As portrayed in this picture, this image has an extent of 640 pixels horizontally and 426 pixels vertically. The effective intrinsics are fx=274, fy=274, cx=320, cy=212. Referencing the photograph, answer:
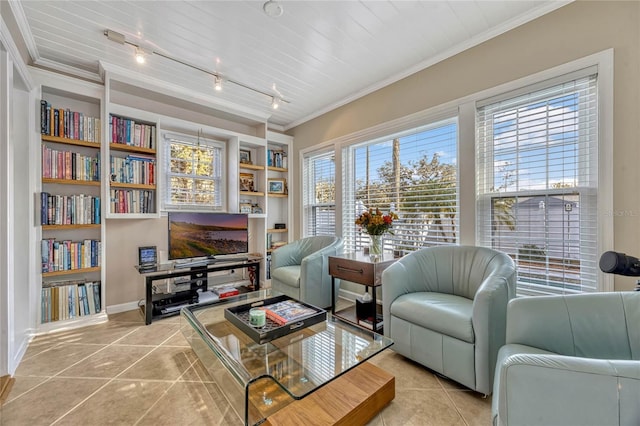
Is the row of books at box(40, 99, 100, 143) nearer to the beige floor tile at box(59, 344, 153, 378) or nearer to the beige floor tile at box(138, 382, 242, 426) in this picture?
the beige floor tile at box(59, 344, 153, 378)

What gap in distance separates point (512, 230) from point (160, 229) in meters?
3.67

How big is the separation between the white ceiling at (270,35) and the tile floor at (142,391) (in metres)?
2.54

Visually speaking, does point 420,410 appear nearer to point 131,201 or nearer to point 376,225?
point 376,225

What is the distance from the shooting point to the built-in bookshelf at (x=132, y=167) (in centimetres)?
285

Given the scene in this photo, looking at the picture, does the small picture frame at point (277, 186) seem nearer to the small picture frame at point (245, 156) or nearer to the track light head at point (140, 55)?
the small picture frame at point (245, 156)

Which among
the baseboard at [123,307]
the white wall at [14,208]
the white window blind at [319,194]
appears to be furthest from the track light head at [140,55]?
the baseboard at [123,307]

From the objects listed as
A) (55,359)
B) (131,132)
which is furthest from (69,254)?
(131,132)

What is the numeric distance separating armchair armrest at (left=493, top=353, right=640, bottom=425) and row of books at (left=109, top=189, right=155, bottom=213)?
3.39 m

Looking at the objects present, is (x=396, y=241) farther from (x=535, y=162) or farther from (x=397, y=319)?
(x=535, y=162)

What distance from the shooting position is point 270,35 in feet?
7.36

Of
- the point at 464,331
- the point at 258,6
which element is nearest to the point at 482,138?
the point at 464,331

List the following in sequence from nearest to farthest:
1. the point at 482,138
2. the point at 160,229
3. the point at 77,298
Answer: the point at 482,138 → the point at 77,298 → the point at 160,229

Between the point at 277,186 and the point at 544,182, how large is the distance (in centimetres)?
326

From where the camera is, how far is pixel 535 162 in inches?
81.4
